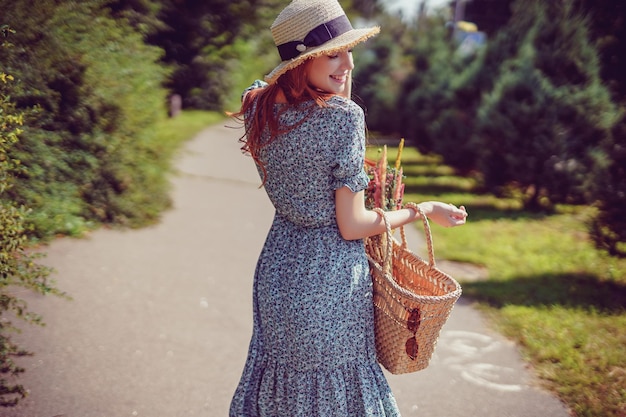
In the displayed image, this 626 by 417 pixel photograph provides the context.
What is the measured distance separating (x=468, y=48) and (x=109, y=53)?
36.0 feet

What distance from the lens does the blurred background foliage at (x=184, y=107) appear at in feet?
15.0

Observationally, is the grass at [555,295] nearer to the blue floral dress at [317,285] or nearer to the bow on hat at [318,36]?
the blue floral dress at [317,285]

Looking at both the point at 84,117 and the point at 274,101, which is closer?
the point at 274,101

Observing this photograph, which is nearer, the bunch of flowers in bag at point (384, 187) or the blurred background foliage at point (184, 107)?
the bunch of flowers in bag at point (384, 187)

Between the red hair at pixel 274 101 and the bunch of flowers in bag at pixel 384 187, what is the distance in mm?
450

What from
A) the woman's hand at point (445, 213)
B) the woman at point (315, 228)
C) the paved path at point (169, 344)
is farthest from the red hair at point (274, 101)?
the paved path at point (169, 344)

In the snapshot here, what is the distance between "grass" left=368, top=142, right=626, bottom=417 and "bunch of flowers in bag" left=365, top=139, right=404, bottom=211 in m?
2.06

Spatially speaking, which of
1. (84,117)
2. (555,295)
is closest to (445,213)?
(555,295)

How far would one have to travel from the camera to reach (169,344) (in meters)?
3.77

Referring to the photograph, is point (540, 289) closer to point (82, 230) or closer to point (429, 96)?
point (82, 230)

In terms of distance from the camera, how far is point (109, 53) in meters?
5.36

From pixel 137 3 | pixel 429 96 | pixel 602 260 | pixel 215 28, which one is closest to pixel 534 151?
pixel 602 260

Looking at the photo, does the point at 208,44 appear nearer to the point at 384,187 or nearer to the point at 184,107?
the point at 184,107

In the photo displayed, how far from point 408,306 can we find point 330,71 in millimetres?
906
